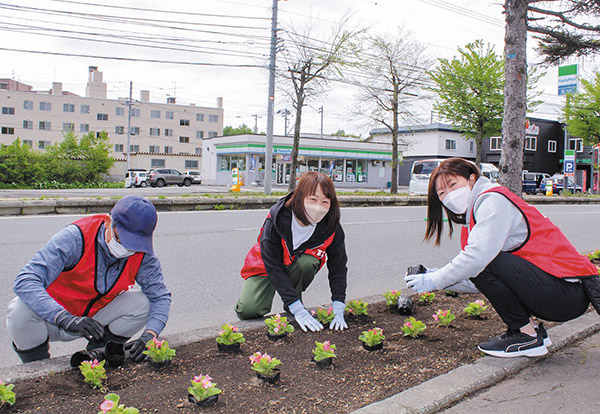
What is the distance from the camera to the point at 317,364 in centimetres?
279

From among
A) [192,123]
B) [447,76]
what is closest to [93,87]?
[192,123]

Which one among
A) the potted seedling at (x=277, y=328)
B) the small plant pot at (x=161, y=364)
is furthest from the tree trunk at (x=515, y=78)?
the small plant pot at (x=161, y=364)

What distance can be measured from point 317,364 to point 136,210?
131 cm

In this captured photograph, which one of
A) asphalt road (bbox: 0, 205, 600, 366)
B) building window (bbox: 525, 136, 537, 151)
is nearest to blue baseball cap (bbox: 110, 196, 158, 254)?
asphalt road (bbox: 0, 205, 600, 366)

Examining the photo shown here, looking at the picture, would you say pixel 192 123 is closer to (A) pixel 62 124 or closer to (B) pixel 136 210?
(A) pixel 62 124

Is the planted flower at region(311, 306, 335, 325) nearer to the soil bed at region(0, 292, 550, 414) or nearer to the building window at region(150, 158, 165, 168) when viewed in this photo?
the soil bed at region(0, 292, 550, 414)

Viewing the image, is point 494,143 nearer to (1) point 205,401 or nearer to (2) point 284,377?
(2) point 284,377

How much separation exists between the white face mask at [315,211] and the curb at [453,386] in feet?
4.08

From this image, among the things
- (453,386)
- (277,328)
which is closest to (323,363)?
(277,328)

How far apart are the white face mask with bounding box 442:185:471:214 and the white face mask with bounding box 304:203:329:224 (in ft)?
2.59

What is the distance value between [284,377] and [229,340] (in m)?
0.48

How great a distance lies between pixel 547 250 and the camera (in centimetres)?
286

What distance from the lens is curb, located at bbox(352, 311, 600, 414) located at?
229cm

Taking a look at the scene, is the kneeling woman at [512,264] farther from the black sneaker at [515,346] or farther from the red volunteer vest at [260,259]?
the red volunteer vest at [260,259]
